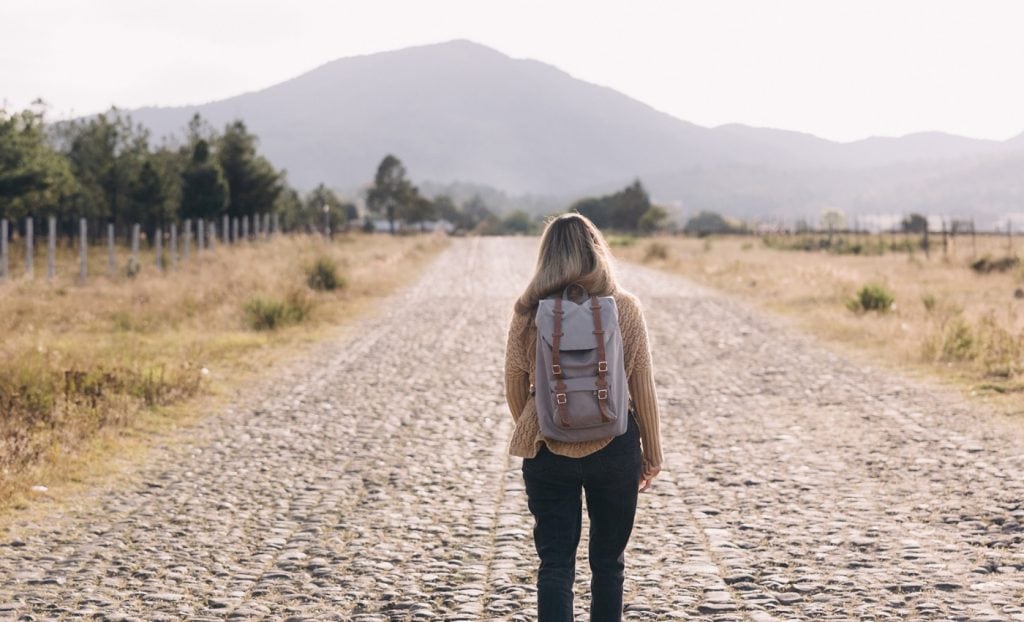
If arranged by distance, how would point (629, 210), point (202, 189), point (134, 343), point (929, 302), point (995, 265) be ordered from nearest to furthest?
1. point (134, 343)
2. point (929, 302)
3. point (995, 265)
4. point (202, 189)
5. point (629, 210)

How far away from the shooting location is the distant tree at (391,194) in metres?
127

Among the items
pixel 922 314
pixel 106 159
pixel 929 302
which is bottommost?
pixel 922 314

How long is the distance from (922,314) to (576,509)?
1601cm

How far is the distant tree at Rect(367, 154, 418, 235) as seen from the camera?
12725cm

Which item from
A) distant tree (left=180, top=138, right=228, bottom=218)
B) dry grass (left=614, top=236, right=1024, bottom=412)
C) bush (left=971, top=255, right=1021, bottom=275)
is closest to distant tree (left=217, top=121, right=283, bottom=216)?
distant tree (left=180, top=138, right=228, bottom=218)

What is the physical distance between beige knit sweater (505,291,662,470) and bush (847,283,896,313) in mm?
16544

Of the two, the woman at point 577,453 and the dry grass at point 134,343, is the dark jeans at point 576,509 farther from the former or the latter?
the dry grass at point 134,343

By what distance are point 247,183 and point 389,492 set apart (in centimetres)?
6158

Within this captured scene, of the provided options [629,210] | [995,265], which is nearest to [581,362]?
[995,265]

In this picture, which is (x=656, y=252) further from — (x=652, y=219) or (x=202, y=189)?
(x=652, y=219)

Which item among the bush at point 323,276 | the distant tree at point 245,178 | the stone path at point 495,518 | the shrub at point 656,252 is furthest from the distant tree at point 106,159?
the stone path at point 495,518

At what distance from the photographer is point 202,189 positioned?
191 ft

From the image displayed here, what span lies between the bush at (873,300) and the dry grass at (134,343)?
9293 millimetres

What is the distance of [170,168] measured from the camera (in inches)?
2584
